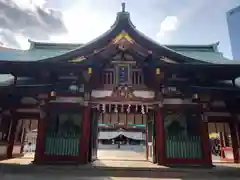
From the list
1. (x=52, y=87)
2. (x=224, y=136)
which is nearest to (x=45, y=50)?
(x=52, y=87)

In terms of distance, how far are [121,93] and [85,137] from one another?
2.81m

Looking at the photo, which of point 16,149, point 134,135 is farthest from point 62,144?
point 134,135

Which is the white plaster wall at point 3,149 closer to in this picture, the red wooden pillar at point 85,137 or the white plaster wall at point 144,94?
the red wooden pillar at point 85,137

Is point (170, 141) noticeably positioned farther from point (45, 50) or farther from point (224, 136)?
point (45, 50)

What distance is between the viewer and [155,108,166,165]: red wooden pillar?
31.6 ft

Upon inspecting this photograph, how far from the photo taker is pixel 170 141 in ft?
32.5

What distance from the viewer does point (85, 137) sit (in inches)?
384

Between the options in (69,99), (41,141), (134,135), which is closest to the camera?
(41,141)

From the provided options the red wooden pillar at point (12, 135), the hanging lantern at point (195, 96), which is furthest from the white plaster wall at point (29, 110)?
the hanging lantern at point (195, 96)

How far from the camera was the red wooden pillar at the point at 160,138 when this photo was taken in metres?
9.64

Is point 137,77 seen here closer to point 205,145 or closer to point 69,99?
point 69,99

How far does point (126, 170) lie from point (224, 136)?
969cm

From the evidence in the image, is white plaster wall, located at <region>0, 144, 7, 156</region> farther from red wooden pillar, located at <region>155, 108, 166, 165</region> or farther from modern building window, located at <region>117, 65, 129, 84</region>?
red wooden pillar, located at <region>155, 108, 166, 165</region>

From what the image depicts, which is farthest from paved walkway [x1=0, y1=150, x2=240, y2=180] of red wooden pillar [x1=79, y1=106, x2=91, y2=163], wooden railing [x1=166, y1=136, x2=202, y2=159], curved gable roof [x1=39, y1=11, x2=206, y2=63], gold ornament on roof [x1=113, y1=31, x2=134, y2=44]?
gold ornament on roof [x1=113, y1=31, x2=134, y2=44]
